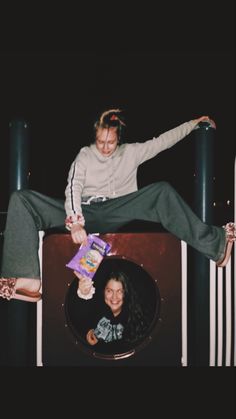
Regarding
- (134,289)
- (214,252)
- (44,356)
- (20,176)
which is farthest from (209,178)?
(44,356)

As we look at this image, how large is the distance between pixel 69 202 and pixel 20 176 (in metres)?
0.30

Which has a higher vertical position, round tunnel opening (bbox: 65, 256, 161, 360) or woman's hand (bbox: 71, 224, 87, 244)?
woman's hand (bbox: 71, 224, 87, 244)

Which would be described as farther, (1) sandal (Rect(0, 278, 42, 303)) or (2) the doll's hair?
(2) the doll's hair

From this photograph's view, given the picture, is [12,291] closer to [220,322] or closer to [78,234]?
[78,234]

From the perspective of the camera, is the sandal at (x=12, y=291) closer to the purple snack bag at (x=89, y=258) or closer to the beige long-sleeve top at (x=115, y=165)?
the purple snack bag at (x=89, y=258)

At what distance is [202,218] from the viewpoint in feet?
6.27

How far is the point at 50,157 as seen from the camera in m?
3.10

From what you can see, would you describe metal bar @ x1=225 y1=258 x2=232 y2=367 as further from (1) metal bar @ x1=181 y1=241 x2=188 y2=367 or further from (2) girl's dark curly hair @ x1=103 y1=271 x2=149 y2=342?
(2) girl's dark curly hair @ x1=103 y1=271 x2=149 y2=342

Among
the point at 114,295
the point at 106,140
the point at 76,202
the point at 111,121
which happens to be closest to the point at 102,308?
the point at 114,295

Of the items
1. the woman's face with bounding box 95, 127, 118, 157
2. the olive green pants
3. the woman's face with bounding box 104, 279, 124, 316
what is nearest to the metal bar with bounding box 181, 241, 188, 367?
the olive green pants

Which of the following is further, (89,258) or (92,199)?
(92,199)

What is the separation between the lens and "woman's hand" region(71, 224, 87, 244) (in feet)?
5.69

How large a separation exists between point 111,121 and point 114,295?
3.03ft

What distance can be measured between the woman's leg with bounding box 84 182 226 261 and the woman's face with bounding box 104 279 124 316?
11.3 inches
